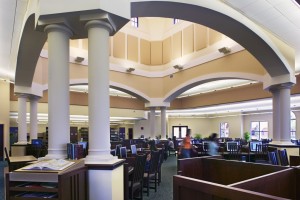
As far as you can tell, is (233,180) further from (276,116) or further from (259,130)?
(259,130)

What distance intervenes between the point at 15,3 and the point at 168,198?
184 inches

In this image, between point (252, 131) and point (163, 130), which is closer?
point (163, 130)

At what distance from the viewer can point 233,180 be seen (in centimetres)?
370

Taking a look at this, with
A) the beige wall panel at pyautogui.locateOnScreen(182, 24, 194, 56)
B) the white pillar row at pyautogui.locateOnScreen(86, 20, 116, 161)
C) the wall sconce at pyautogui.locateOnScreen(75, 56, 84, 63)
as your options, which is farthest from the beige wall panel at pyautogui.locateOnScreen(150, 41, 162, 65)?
the white pillar row at pyautogui.locateOnScreen(86, 20, 116, 161)

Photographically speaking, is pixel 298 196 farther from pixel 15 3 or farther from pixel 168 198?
pixel 15 3

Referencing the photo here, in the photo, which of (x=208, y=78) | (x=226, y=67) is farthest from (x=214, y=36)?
(x=208, y=78)

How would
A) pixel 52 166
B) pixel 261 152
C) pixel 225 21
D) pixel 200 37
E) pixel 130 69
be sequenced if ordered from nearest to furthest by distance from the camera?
pixel 52 166 → pixel 225 21 → pixel 261 152 → pixel 200 37 → pixel 130 69

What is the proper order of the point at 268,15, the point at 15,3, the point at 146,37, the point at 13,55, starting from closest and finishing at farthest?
the point at 15,3, the point at 268,15, the point at 13,55, the point at 146,37

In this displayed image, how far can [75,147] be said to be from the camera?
351cm

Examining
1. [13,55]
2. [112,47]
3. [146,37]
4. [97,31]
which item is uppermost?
[146,37]

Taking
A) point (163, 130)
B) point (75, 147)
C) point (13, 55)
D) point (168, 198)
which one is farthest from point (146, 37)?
point (75, 147)

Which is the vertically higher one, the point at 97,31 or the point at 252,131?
the point at 97,31

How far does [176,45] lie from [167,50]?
0.65 m

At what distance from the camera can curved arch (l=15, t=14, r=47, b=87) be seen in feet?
17.1
